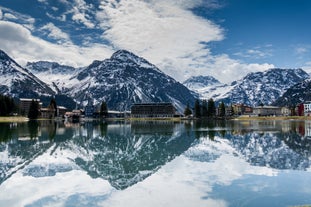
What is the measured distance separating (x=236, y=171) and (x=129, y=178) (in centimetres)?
1020

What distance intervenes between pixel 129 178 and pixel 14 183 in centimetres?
966

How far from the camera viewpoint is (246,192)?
76.5ft

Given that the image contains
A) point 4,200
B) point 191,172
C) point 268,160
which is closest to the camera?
point 4,200

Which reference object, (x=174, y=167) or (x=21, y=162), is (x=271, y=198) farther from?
(x=21, y=162)

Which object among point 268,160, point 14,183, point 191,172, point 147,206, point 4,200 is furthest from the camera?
point 268,160

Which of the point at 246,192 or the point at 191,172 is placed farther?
the point at 191,172

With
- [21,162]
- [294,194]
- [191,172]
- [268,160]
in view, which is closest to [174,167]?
[191,172]

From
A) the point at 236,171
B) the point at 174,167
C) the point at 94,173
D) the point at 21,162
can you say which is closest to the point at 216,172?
the point at 236,171

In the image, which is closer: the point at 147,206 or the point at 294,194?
the point at 147,206

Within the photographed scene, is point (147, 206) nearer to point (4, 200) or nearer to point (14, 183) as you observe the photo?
point (4, 200)

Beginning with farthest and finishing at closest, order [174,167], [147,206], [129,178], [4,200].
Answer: [174,167]
[129,178]
[4,200]
[147,206]

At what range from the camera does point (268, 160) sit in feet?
124

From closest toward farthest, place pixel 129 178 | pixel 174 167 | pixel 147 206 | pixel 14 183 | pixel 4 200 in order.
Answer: pixel 147 206
pixel 4 200
pixel 14 183
pixel 129 178
pixel 174 167

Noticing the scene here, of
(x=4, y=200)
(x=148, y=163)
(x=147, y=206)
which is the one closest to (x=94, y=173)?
(x=148, y=163)
